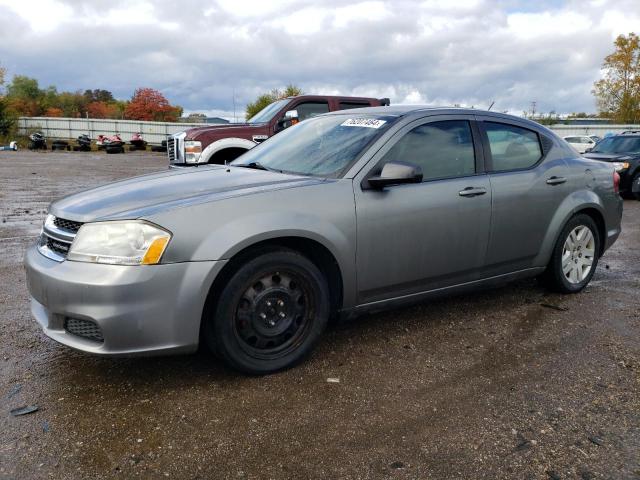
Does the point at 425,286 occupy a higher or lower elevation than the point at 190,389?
higher

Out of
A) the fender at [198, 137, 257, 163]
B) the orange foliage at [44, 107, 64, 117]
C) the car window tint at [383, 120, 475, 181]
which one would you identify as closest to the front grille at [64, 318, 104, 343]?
the car window tint at [383, 120, 475, 181]

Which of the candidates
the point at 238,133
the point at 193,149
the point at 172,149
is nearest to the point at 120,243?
the point at 193,149

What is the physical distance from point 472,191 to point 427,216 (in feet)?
1.64

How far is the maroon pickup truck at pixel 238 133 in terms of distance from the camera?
919 centimetres

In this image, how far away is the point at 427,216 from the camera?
370cm

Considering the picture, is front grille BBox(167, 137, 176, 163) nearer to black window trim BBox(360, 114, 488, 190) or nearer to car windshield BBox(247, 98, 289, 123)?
car windshield BBox(247, 98, 289, 123)

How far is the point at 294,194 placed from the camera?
327 centimetres

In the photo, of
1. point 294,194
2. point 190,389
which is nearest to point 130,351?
point 190,389

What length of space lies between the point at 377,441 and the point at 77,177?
15.9 metres

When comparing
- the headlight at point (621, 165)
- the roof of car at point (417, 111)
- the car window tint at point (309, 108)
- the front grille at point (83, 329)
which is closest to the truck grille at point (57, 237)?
the front grille at point (83, 329)

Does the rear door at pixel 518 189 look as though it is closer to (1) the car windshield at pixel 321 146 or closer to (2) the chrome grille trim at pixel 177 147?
(1) the car windshield at pixel 321 146

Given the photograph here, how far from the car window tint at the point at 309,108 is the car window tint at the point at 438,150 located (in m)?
6.16

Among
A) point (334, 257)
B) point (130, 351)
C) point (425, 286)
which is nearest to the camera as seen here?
point (130, 351)

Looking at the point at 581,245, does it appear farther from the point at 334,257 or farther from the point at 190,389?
Answer: the point at 190,389
